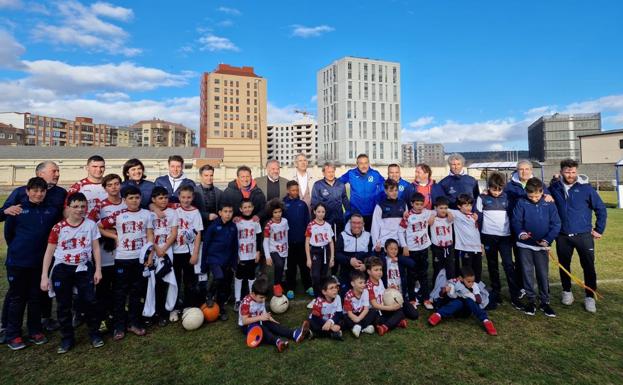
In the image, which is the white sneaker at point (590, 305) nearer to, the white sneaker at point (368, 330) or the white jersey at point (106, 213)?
the white sneaker at point (368, 330)

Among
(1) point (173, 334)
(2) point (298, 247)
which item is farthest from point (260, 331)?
(2) point (298, 247)

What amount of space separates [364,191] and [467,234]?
196cm

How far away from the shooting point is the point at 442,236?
18.0 feet

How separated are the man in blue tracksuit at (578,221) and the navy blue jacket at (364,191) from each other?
2.93 meters

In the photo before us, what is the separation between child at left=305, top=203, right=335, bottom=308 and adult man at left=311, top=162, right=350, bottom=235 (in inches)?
18.6

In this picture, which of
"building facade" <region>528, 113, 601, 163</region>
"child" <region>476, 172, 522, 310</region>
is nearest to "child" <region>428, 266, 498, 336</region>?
"child" <region>476, 172, 522, 310</region>

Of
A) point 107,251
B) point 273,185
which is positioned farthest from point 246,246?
point 107,251

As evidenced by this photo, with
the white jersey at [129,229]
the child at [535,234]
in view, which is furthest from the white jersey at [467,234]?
the white jersey at [129,229]

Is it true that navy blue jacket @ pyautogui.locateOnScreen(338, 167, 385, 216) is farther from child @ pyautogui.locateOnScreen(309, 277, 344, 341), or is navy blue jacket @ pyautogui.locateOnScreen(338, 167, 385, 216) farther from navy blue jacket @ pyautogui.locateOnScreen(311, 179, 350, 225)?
child @ pyautogui.locateOnScreen(309, 277, 344, 341)

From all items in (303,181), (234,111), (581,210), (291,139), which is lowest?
(581,210)

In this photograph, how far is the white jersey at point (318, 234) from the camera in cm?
557

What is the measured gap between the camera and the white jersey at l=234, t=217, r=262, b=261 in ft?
17.6

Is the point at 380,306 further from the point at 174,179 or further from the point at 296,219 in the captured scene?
the point at 174,179

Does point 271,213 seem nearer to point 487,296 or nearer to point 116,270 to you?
point 116,270
